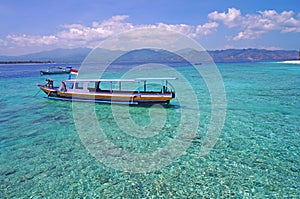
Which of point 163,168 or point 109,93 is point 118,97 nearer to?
point 109,93

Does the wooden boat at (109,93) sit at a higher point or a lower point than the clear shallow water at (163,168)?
higher

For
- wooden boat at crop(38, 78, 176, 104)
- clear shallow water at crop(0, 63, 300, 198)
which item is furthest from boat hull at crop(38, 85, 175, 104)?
clear shallow water at crop(0, 63, 300, 198)

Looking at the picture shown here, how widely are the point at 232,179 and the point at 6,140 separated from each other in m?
11.3

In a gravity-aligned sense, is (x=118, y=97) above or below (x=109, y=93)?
below

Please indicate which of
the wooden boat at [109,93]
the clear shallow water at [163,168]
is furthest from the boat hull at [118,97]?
the clear shallow water at [163,168]

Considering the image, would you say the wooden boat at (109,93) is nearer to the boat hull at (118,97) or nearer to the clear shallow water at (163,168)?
the boat hull at (118,97)

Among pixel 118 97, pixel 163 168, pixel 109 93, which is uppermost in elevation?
pixel 109 93

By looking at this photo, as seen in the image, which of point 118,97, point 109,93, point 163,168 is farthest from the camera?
point 109,93

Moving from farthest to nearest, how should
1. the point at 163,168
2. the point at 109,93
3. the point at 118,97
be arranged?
the point at 109,93 < the point at 118,97 < the point at 163,168

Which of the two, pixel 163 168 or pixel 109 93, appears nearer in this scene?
pixel 163 168

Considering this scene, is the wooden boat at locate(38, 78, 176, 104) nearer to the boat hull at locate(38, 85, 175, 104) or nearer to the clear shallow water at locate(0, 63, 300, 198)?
the boat hull at locate(38, 85, 175, 104)

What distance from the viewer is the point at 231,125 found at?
43.4 ft

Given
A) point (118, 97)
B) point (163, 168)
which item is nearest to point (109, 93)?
point (118, 97)

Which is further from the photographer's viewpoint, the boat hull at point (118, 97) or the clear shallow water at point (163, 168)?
the boat hull at point (118, 97)
